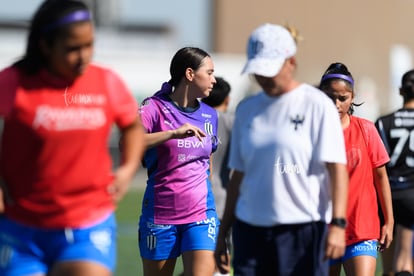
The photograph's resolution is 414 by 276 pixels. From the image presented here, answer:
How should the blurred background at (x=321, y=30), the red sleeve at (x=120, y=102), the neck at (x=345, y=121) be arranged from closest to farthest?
the red sleeve at (x=120, y=102) → the neck at (x=345, y=121) → the blurred background at (x=321, y=30)

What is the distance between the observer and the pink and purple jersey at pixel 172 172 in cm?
824

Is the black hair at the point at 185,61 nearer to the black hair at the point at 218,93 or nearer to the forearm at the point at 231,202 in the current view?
the forearm at the point at 231,202

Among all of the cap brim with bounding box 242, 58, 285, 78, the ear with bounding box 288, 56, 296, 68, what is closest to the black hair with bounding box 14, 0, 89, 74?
the cap brim with bounding box 242, 58, 285, 78

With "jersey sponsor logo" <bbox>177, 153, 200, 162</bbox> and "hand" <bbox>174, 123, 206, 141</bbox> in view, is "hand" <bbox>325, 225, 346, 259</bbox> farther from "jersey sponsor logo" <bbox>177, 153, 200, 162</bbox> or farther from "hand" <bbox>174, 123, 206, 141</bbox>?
"jersey sponsor logo" <bbox>177, 153, 200, 162</bbox>

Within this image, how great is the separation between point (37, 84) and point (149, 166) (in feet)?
8.53

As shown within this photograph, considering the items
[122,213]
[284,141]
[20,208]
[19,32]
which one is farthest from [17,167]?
[19,32]

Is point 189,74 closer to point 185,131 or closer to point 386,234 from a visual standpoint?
point 185,131

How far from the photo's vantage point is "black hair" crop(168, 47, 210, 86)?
8492 millimetres

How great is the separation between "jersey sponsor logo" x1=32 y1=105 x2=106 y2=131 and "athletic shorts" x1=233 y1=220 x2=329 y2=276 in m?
1.16

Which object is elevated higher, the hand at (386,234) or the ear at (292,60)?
the ear at (292,60)

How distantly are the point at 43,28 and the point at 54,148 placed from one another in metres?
0.63

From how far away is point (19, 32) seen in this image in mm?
47688

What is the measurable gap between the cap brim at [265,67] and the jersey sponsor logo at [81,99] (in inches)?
A: 33.4

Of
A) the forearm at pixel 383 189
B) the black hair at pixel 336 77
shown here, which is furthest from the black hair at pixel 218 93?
the forearm at pixel 383 189
